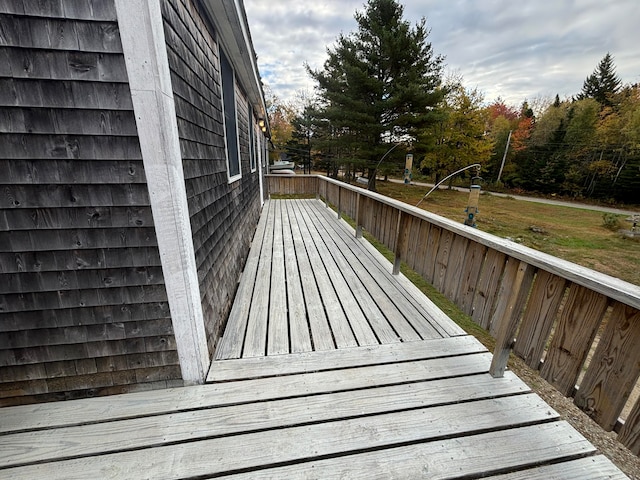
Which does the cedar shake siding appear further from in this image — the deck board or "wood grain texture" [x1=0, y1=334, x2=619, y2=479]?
the deck board

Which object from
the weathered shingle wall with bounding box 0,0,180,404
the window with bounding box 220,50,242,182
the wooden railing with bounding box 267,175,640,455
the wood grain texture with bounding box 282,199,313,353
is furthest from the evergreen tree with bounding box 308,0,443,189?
the weathered shingle wall with bounding box 0,0,180,404

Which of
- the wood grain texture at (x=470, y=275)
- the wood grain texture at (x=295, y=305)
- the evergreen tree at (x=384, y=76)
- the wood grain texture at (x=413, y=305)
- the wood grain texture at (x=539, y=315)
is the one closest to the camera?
the wood grain texture at (x=539, y=315)

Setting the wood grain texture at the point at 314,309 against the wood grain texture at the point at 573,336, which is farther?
the wood grain texture at the point at 314,309

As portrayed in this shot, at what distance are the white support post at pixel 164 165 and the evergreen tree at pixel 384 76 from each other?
12661 millimetres

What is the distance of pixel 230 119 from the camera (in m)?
3.08

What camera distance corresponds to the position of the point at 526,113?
88.8 ft

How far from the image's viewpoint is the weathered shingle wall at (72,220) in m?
1.11

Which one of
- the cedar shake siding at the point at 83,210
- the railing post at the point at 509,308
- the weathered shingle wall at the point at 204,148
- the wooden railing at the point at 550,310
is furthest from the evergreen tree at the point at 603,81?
the cedar shake siding at the point at 83,210

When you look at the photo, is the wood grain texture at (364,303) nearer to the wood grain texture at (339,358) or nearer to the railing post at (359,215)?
the wood grain texture at (339,358)

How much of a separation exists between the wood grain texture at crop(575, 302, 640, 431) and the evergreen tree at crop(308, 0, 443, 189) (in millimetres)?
12813

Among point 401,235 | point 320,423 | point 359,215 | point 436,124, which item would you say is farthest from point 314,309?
point 436,124

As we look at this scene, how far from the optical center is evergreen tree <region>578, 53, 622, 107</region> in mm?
25234

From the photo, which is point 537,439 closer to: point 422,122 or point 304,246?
point 304,246

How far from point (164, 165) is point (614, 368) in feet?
7.45
